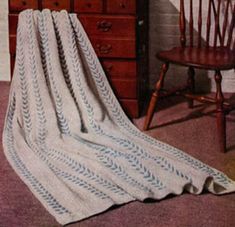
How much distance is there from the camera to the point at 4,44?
3365 millimetres

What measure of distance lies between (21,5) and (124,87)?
674 millimetres

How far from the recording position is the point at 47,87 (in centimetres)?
254

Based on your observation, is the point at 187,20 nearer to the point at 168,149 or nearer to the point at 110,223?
the point at 168,149

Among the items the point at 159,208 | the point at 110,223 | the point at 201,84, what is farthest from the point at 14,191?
the point at 201,84

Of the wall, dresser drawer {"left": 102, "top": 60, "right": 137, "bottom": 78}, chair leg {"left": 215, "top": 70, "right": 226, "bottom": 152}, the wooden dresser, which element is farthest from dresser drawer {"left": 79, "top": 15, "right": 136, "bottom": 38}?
the wall

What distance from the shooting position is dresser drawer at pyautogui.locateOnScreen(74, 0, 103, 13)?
260 centimetres

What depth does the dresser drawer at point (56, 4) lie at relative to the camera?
2645 millimetres

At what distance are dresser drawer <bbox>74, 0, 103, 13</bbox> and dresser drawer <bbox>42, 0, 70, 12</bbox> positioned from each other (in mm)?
47

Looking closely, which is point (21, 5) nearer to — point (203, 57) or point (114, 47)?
point (114, 47)

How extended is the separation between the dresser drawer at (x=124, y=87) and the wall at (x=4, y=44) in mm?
975

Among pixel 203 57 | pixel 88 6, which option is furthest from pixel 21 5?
pixel 203 57

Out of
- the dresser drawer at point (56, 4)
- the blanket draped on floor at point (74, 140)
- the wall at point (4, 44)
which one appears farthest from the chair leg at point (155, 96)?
the wall at point (4, 44)

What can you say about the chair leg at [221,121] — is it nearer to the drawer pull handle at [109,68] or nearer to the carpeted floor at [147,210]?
the carpeted floor at [147,210]

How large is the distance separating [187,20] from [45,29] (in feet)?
3.01
